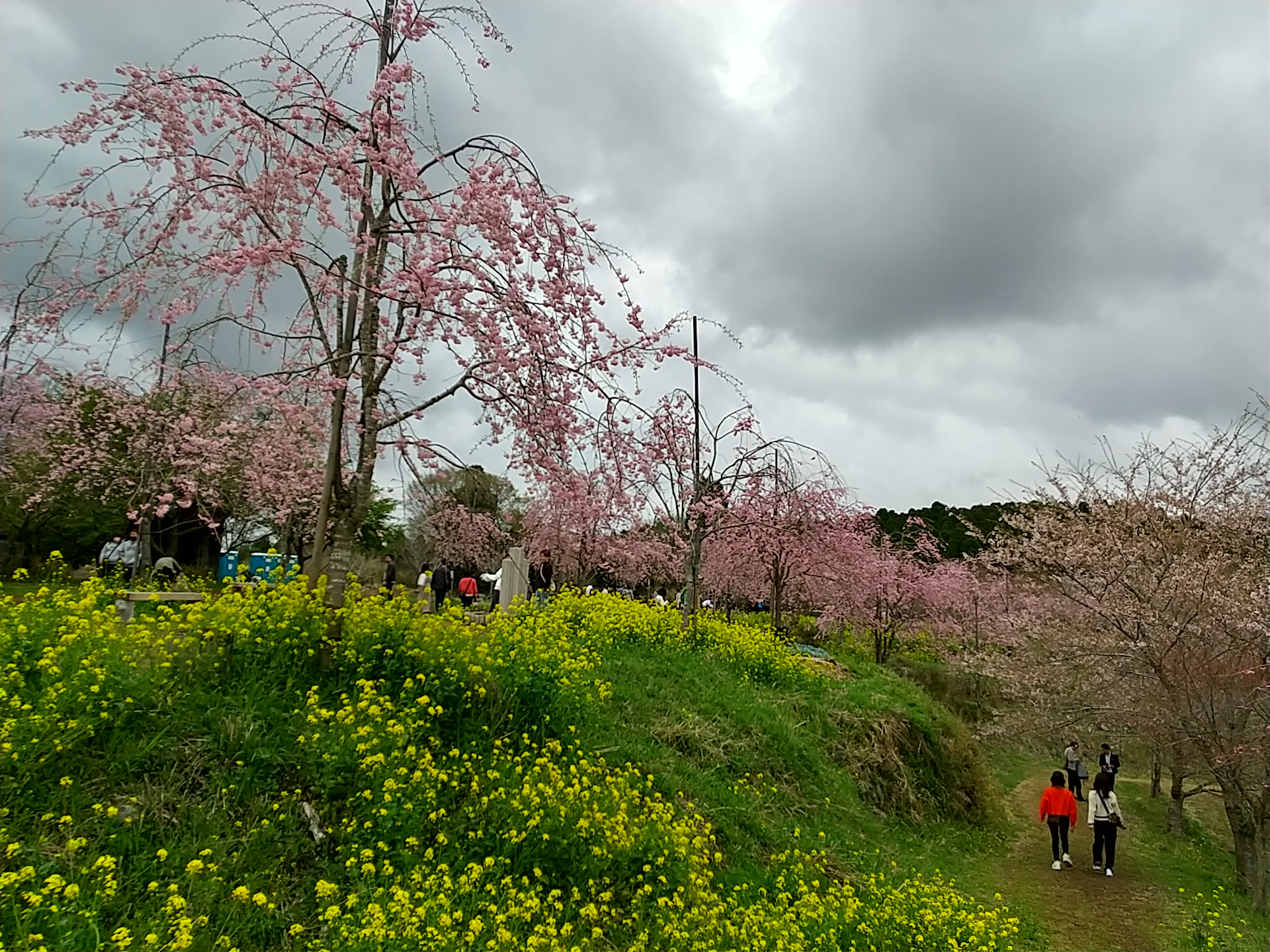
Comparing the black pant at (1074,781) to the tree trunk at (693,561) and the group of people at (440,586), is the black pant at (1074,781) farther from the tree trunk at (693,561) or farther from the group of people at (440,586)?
the group of people at (440,586)

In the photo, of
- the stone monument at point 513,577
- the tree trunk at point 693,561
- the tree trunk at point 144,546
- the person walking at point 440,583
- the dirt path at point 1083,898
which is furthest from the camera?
the person walking at point 440,583

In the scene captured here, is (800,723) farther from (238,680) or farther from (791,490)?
(238,680)

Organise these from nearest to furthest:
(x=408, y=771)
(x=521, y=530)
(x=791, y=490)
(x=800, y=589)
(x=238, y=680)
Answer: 1. (x=408, y=771)
2. (x=238, y=680)
3. (x=791, y=490)
4. (x=800, y=589)
5. (x=521, y=530)

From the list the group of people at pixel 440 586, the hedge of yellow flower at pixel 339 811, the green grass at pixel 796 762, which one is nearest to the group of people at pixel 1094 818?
the green grass at pixel 796 762

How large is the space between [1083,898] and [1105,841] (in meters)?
1.40

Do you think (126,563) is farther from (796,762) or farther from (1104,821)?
Result: (1104,821)

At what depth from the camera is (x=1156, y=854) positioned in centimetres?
1127

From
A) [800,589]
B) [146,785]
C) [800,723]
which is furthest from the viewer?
[800,589]

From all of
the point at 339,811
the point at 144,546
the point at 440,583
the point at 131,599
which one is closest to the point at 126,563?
the point at 144,546

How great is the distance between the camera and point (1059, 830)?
9.99 metres

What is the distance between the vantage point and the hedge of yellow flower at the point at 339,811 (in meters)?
3.52

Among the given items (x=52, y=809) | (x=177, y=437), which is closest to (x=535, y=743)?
(x=52, y=809)

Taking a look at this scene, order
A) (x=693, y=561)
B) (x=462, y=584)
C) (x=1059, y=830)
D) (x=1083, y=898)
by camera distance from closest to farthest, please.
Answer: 1. (x=1083, y=898)
2. (x=1059, y=830)
3. (x=693, y=561)
4. (x=462, y=584)

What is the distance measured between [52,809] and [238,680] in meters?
1.36
